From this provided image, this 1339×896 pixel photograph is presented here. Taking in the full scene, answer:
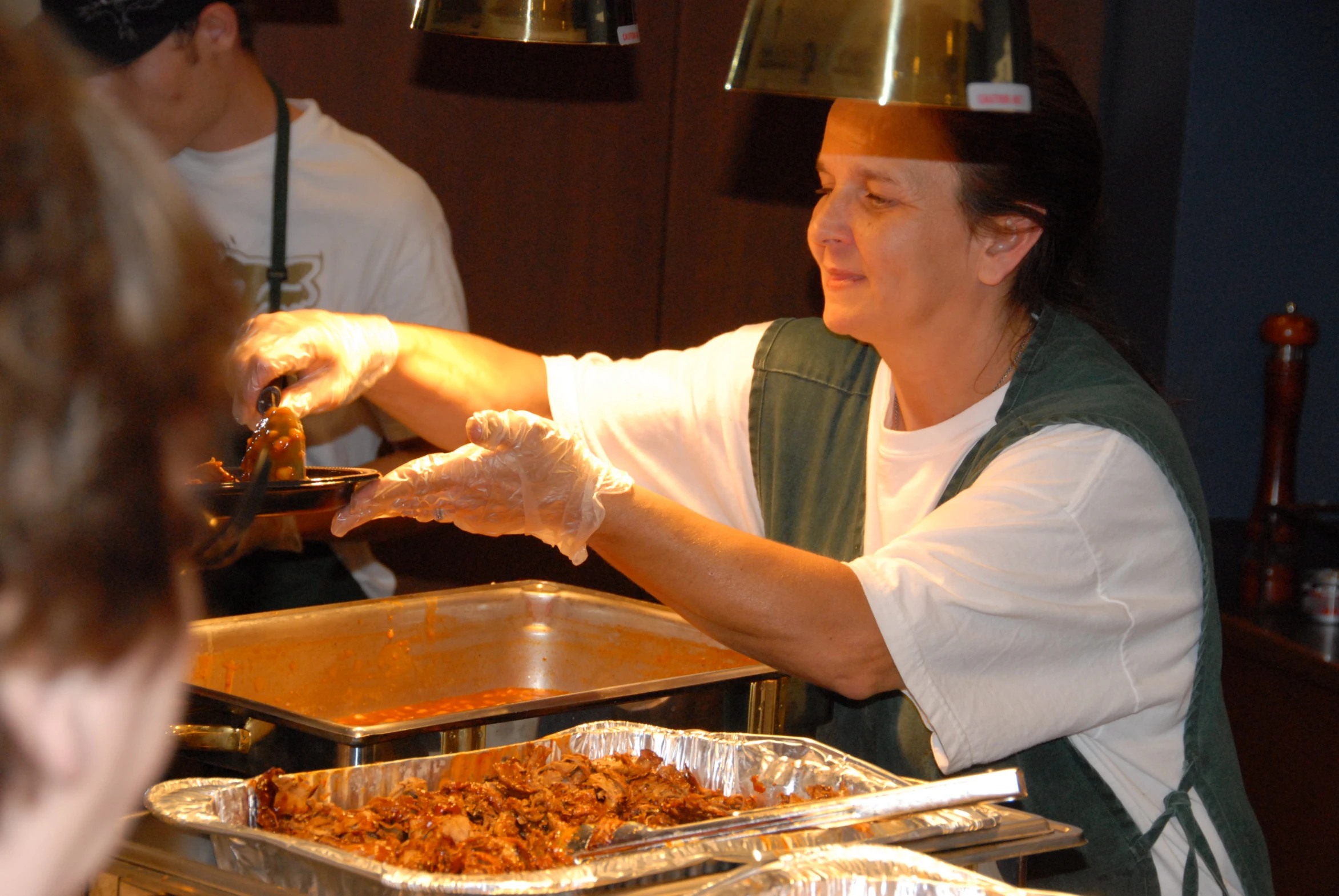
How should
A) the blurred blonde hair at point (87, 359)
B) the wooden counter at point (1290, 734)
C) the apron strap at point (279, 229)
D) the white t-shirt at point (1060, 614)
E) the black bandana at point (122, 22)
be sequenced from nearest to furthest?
the blurred blonde hair at point (87, 359) < the white t-shirt at point (1060, 614) < the black bandana at point (122, 22) < the wooden counter at point (1290, 734) < the apron strap at point (279, 229)

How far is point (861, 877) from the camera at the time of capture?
0.89 m

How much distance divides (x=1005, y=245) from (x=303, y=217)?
130 cm

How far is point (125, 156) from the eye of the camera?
379 mm

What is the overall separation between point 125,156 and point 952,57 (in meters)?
0.68

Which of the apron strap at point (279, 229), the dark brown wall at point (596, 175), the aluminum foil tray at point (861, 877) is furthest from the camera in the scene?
the dark brown wall at point (596, 175)

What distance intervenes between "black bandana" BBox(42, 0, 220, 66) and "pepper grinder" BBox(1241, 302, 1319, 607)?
6.70 ft

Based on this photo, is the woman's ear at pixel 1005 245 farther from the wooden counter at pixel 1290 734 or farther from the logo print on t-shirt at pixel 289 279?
the logo print on t-shirt at pixel 289 279

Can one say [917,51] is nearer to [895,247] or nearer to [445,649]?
[895,247]

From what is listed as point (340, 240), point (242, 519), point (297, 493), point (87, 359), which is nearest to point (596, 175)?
point (340, 240)

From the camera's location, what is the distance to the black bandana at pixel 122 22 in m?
2.01

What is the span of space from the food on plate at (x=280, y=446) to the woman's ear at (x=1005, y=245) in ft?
2.69

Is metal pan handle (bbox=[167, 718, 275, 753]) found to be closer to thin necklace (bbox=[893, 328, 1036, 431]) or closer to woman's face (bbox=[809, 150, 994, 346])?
woman's face (bbox=[809, 150, 994, 346])

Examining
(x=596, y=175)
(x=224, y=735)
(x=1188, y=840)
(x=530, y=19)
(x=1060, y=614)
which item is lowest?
(x=1188, y=840)

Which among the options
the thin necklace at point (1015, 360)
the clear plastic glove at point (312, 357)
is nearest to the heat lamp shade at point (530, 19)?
the clear plastic glove at point (312, 357)
